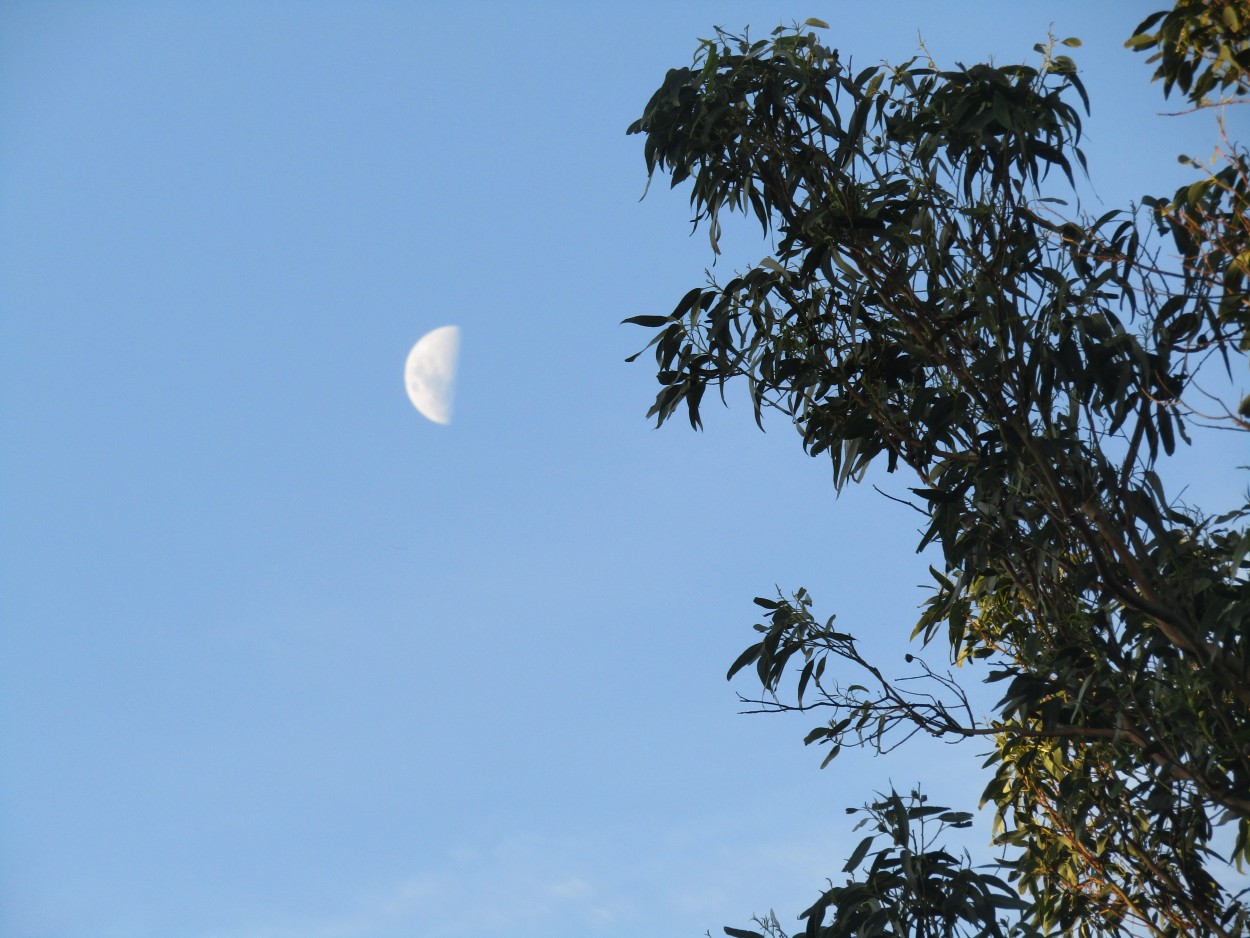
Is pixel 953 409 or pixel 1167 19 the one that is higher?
pixel 1167 19

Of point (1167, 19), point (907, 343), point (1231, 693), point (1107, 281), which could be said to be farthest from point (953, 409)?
point (1167, 19)

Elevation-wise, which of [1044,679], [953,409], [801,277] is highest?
[801,277]

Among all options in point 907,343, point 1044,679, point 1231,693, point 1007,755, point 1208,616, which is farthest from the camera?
point 1007,755

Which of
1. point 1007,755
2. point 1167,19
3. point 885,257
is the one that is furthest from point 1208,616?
point 1167,19

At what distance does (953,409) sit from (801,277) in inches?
22.8

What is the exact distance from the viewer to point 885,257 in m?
3.40

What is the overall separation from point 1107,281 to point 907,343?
0.56 metres

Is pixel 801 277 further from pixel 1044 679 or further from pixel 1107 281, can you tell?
pixel 1044 679

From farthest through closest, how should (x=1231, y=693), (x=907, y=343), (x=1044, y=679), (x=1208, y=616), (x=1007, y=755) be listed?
(x=1007, y=755), (x=907, y=343), (x=1044, y=679), (x=1231, y=693), (x=1208, y=616)

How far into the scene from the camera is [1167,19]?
306 centimetres

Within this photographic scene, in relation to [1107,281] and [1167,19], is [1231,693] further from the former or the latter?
[1167,19]

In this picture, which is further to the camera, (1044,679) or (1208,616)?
(1044,679)

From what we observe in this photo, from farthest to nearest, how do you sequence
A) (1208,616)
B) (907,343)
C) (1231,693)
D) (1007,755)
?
(1007,755)
(907,343)
(1231,693)
(1208,616)

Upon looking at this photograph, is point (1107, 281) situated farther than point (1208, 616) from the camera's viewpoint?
Yes
